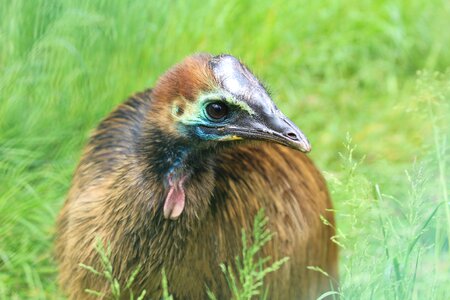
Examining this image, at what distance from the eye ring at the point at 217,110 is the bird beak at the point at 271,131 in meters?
0.05

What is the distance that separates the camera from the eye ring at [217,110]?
3309mm

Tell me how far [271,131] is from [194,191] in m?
0.38

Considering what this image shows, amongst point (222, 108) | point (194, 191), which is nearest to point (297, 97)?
point (194, 191)

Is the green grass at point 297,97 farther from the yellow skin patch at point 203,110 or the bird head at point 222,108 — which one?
the yellow skin patch at point 203,110

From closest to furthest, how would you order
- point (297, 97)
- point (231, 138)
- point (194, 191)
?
point (231, 138) → point (194, 191) → point (297, 97)

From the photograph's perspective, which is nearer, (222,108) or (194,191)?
(222,108)

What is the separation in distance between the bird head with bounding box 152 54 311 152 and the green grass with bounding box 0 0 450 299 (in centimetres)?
Answer: 25

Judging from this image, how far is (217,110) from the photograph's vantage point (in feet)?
10.9

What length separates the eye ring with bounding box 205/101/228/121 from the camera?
331 cm

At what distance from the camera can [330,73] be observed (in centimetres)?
621

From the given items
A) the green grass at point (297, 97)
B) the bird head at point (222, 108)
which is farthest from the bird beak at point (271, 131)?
the green grass at point (297, 97)

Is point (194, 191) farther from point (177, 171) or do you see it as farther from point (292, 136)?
point (292, 136)

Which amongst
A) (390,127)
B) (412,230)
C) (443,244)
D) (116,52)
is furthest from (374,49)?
(412,230)

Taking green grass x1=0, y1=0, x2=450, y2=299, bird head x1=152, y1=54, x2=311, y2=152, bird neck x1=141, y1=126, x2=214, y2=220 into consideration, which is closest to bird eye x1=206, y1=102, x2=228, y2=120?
bird head x1=152, y1=54, x2=311, y2=152
